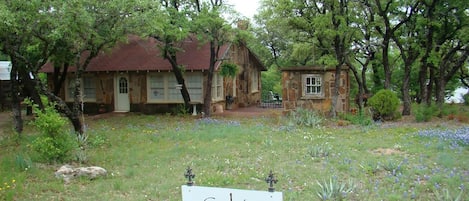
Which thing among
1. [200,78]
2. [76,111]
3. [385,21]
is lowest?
[76,111]

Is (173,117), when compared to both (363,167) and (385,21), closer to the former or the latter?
(385,21)

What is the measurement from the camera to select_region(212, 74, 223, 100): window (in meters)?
21.4

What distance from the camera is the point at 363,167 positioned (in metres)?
8.32

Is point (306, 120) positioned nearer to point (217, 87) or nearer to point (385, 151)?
point (385, 151)

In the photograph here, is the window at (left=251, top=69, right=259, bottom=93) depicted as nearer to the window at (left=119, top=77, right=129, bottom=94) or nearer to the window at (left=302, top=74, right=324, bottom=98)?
the window at (left=119, top=77, right=129, bottom=94)

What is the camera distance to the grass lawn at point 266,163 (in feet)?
23.0

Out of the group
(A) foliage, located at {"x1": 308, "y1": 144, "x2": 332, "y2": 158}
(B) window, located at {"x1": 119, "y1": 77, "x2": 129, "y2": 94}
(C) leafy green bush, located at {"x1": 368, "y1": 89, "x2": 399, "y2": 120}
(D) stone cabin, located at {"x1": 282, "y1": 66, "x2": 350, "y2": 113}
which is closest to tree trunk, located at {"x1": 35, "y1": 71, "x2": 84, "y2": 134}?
(A) foliage, located at {"x1": 308, "y1": 144, "x2": 332, "y2": 158}

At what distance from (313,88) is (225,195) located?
15187 millimetres

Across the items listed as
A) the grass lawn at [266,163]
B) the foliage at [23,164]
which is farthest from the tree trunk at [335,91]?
the foliage at [23,164]

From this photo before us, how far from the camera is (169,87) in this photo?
21391mm

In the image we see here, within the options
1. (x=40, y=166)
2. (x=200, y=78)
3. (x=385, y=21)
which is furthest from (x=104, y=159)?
(x=385, y=21)

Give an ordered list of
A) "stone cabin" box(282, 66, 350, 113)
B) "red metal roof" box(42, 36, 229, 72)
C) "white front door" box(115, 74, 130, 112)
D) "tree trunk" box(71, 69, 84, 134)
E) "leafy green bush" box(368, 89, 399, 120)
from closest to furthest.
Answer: "tree trunk" box(71, 69, 84, 134) < "leafy green bush" box(368, 89, 399, 120) < "stone cabin" box(282, 66, 350, 113) < "red metal roof" box(42, 36, 229, 72) < "white front door" box(115, 74, 130, 112)

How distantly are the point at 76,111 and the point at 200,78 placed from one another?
9.29 metres

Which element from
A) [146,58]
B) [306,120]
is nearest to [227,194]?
[306,120]
